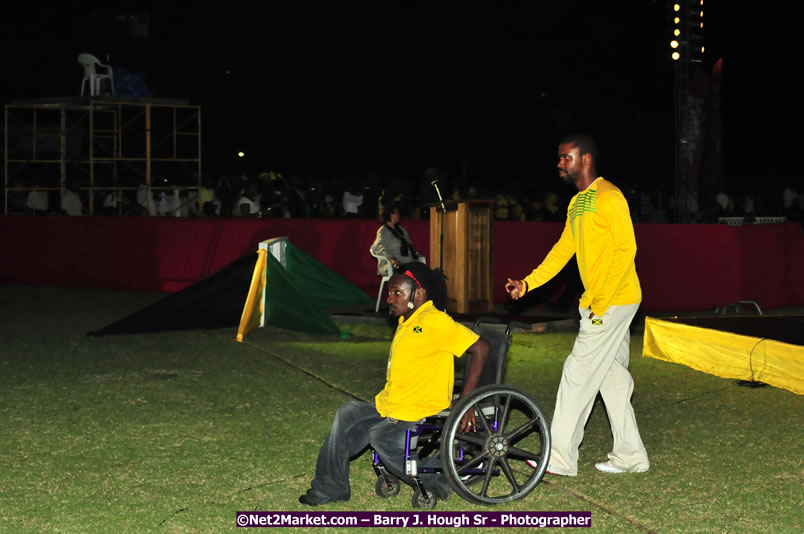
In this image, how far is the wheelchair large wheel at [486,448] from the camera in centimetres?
501

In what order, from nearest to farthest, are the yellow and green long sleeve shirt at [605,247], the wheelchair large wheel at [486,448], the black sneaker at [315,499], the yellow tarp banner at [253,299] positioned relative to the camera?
the wheelchair large wheel at [486,448] → the black sneaker at [315,499] → the yellow and green long sleeve shirt at [605,247] → the yellow tarp banner at [253,299]

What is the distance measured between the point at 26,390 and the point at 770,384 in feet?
19.1

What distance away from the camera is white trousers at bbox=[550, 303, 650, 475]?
560 centimetres

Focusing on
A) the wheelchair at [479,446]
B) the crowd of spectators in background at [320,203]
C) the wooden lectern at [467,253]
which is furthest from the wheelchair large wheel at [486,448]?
the crowd of spectators in background at [320,203]

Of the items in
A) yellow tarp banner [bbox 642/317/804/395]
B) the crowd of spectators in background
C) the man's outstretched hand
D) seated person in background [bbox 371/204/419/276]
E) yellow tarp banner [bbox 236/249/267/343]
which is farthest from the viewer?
the crowd of spectators in background

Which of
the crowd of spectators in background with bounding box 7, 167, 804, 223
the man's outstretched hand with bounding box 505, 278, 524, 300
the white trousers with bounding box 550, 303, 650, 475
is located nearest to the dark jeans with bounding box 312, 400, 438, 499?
the white trousers with bounding box 550, 303, 650, 475

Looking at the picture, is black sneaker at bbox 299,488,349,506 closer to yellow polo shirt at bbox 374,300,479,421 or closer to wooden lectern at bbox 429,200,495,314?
yellow polo shirt at bbox 374,300,479,421

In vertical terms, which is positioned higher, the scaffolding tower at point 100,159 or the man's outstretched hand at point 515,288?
the scaffolding tower at point 100,159

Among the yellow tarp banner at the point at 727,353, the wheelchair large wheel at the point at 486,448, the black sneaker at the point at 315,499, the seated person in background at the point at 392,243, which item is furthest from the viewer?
the seated person in background at the point at 392,243

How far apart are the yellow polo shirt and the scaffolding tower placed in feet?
52.2

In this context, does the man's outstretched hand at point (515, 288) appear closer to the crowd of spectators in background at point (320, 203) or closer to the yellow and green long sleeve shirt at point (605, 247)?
the yellow and green long sleeve shirt at point (605, 247)

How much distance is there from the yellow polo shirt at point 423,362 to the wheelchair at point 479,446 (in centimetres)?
8

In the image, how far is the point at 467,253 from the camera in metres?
12.2

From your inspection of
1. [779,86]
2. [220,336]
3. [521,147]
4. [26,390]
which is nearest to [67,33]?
[521,147]
